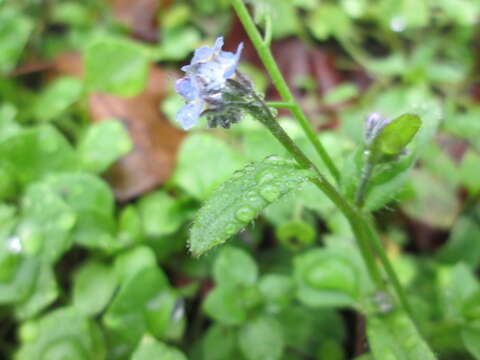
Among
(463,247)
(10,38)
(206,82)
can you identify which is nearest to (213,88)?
(206,82)

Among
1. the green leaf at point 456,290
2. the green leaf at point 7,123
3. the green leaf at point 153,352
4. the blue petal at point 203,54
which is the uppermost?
the green leaf at point 7,123

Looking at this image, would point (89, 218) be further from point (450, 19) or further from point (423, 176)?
point (450, 19)

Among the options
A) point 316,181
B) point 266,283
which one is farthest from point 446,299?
point 316,181

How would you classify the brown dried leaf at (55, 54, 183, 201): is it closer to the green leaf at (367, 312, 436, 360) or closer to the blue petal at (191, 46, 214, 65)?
the blue petal at (191, 46, 214, 65)

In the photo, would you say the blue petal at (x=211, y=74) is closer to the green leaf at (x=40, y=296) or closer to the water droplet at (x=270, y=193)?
the water droplet at (x=270, y=193)

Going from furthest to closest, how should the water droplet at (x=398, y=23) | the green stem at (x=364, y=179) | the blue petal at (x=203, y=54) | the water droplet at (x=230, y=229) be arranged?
the water droplet at (x=398, y=23) → the green stem at (x=364, y=179) → the blue petal at (x=203, y=54) → the water droplet at (x=230, y=229)

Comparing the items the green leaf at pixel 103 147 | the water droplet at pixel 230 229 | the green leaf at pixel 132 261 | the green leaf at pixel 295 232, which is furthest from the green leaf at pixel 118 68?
the water droplet at pixel 230 229

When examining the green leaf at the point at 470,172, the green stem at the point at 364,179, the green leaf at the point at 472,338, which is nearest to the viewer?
the green stem at the point at 364,179

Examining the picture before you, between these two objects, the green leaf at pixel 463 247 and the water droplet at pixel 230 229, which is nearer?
the water droplet at pixel 230 229
